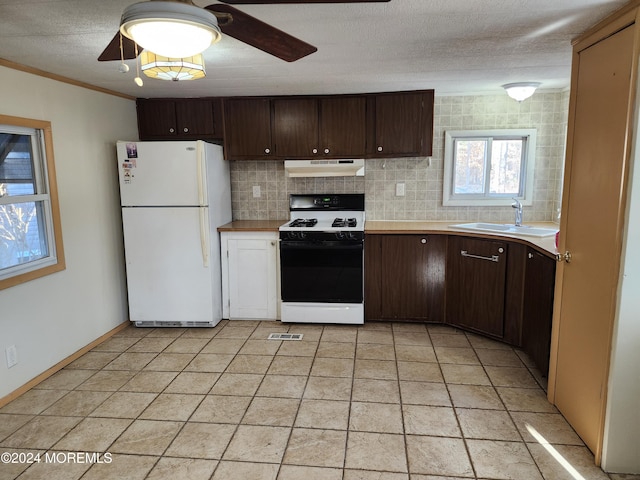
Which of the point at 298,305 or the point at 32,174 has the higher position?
the point at 32,174

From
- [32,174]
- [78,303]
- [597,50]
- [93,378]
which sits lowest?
[93,378]

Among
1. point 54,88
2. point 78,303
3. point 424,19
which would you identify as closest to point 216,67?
point 54,88

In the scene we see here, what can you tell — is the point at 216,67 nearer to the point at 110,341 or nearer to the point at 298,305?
the point at 298,305

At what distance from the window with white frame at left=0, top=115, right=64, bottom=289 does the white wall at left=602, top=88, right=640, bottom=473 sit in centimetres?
327

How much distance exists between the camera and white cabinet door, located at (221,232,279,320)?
12.8 feet

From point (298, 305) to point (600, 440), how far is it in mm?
2425

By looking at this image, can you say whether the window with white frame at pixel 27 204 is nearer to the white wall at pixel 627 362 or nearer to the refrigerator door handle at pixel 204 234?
the refrigerator door handle at pixel 204 234

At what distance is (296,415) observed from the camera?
2.43 meters

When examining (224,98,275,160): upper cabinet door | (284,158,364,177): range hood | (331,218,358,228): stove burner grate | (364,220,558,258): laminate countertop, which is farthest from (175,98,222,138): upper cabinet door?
(364,220,558,258): laminate countertop

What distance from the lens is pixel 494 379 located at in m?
2.81

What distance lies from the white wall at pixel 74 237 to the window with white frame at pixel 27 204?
8 centimetres

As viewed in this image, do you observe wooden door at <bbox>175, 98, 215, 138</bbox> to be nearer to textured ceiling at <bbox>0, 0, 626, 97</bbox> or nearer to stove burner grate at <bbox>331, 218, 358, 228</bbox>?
textured ceiling at <bbox>0, 0, 626, 97</bbox>

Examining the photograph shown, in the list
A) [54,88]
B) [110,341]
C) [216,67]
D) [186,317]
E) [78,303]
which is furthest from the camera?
[186,317]

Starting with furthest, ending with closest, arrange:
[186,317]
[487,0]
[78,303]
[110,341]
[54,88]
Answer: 1. [186,317]
2. [110,341]
3. [78,303]
4. [54,88]
5. [487,0]
